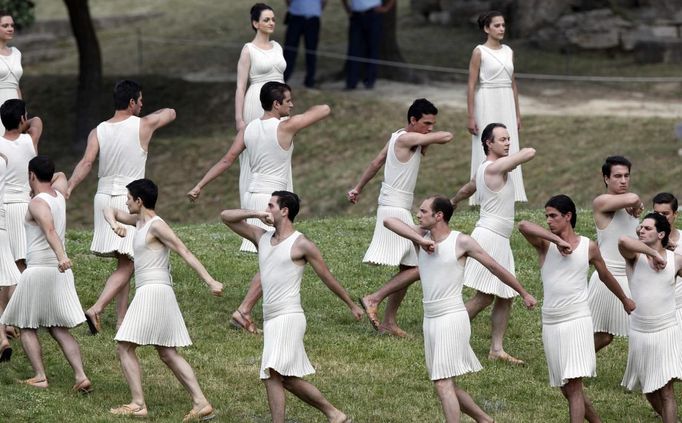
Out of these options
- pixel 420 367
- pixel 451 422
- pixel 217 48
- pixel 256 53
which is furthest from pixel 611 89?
pixel 451 422

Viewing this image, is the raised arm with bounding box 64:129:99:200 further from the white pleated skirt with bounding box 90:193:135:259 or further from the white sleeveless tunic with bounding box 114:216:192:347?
the white sleeveless tunic with bounding box 114:216:192:347

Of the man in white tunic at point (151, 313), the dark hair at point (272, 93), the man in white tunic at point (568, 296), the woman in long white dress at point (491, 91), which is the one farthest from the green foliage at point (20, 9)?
the man in white tunic at point (568, 296)

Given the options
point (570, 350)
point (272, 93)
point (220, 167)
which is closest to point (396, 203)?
point (272, 93)

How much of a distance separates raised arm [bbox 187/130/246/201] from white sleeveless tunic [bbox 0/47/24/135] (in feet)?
9.09

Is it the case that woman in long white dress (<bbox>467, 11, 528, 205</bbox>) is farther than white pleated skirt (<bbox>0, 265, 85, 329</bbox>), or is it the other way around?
woman in long white dress (<bbox>467, 11, 528, 205</bbox>)

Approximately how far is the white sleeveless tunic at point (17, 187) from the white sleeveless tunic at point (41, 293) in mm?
1393

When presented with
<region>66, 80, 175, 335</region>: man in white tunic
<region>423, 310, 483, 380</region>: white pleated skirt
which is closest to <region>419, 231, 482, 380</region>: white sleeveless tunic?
<region>423, 310, 483, 380</region>: white pleated skirt

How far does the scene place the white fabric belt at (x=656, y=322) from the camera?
1078 centimetres

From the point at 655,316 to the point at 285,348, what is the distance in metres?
2.65

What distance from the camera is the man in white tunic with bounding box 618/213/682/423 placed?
10.7m

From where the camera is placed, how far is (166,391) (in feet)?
39.2

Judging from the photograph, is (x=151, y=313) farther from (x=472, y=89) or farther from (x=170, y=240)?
(x=472, y=89)

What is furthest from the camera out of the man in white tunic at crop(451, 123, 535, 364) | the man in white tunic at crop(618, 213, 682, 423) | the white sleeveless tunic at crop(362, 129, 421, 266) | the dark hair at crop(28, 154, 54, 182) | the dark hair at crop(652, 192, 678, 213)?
the white sleeveless tunic at crop(362, 129, 421, 266)

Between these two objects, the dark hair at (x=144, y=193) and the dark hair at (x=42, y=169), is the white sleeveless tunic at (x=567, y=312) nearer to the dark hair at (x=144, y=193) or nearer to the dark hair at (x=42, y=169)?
the dark hair at (x=144, y=193)
